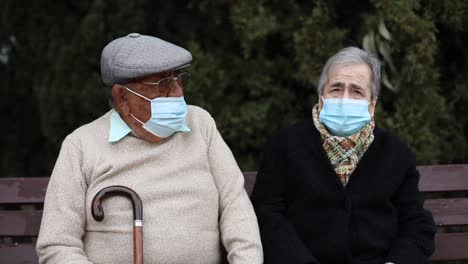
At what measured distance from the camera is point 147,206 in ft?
11.6

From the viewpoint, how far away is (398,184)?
3717mm

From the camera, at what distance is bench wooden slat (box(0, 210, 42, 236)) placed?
13.2 ft

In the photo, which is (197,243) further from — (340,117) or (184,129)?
(340,117)

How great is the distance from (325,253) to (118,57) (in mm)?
1217

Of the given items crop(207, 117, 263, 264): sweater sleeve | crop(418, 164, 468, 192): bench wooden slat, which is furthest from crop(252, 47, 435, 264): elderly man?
crop(418, 164, 468, 192): bench wooden slat

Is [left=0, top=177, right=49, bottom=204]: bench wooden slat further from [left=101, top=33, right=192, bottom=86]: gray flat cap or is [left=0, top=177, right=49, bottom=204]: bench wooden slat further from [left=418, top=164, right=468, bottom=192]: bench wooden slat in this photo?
[left=418, top=164, right=468, bottom=192]: bench wooden slat

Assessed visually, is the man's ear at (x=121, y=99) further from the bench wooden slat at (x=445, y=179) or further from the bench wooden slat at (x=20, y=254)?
the bench wooden slat at (x=445, y=179)

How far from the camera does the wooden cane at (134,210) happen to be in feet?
11.1

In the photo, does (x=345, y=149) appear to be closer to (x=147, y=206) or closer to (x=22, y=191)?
(x=147, y=206)

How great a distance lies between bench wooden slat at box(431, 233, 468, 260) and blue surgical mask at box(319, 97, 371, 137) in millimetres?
799

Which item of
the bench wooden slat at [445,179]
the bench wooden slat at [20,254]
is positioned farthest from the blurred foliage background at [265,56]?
the bench wooden slat at [20,254]

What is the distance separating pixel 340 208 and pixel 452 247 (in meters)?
0.74

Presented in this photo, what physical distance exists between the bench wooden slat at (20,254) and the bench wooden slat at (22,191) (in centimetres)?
21

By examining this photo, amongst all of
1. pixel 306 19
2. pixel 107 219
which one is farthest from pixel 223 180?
pixel 306 19
